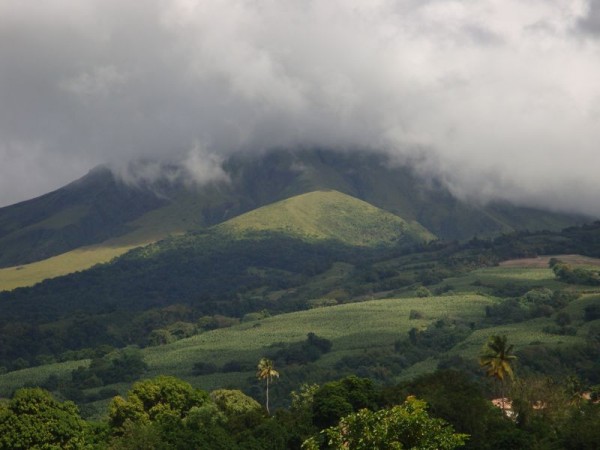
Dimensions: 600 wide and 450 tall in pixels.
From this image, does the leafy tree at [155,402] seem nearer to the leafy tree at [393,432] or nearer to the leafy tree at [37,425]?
the leafy tree at [37,425]

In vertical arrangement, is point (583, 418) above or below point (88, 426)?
below

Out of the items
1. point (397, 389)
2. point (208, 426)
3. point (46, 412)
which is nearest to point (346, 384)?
point (397, 389)

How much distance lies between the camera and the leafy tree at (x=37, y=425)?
14325 centimetres

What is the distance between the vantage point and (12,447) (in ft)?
466

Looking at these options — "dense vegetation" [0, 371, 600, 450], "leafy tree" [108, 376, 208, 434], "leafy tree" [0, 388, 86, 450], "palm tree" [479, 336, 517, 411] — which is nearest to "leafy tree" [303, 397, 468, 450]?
"dense vegetation" [0, 371, 600, 450]

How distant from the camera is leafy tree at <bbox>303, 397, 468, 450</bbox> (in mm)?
80438

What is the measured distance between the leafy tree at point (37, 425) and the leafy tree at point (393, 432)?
237 feet

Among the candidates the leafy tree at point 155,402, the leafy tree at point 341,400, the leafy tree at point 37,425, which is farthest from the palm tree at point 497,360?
the leafy tree at point 37,425

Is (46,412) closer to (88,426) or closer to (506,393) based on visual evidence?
(88,426)

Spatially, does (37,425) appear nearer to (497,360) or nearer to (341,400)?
(341,400)

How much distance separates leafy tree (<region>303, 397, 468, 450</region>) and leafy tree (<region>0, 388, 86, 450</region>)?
72258mm

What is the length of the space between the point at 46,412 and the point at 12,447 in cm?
728

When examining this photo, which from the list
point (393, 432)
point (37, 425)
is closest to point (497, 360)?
point (37, 425)

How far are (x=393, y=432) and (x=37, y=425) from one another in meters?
78.5
